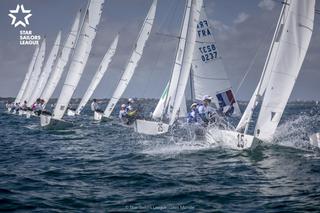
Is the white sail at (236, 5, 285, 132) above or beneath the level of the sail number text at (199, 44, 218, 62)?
beneath

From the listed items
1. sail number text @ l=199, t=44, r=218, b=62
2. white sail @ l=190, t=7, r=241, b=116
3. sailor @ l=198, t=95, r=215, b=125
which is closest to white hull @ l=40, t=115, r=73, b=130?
white sail @ l=190, t=7, r=241, b=116

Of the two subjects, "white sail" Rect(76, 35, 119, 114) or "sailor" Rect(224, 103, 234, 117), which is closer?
"sailor" Rect(224, 103, 234, 117)

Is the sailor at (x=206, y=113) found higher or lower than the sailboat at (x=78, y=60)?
lower

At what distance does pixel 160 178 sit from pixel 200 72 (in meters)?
15.2

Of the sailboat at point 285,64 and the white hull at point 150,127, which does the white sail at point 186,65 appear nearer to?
the white hull at point 150,127

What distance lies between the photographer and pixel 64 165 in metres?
12.7

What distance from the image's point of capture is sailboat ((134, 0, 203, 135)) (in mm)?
22578

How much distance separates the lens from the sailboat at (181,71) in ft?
74.1

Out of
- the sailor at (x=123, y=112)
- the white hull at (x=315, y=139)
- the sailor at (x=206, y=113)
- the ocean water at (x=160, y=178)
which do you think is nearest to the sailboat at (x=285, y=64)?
the ocean water at (x=160, y=178)

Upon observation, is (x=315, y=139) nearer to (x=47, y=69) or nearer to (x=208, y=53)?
(x=208, y=53)

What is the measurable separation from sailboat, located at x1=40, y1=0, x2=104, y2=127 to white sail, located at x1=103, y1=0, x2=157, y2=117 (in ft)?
27.9

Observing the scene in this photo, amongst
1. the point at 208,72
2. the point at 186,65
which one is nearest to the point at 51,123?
the point at 186,65

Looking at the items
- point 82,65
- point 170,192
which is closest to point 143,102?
point 82,65

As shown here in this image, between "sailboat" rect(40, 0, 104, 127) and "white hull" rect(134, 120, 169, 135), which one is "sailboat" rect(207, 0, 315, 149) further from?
"sailboat" rect(40, 0, 104, 127)
